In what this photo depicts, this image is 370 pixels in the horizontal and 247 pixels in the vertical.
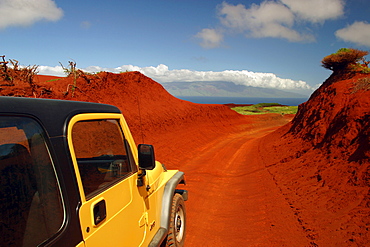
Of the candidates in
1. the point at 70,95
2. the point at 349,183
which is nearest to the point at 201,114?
the point at 70,95

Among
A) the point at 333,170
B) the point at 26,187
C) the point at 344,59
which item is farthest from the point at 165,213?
the point at 344,59

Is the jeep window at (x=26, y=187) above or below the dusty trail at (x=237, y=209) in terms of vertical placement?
above

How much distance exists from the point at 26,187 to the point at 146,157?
130 cm

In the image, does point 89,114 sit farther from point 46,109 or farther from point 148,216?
point 148,216

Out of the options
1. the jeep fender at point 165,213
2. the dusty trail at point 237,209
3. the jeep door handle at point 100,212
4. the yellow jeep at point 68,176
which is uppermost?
the yellow jeep at point 68,176

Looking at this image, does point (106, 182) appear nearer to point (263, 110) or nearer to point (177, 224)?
point (177, 224)

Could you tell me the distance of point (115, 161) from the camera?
2.71 meters

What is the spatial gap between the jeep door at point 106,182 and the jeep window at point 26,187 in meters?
0.23

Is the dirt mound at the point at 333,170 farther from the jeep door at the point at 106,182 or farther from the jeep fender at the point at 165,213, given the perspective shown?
the jeep door at the point at 106,182

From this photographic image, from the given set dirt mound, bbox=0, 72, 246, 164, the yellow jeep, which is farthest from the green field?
the yellow jeep

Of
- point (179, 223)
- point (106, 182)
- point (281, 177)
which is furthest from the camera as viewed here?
point (281, 177)

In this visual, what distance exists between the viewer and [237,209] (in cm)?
617

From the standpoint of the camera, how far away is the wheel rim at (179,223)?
4.17m

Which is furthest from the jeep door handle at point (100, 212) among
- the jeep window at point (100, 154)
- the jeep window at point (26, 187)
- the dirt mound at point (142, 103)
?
the dirt mound at point (142, 103)
